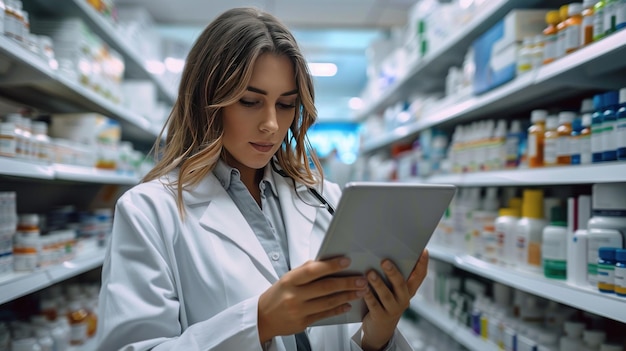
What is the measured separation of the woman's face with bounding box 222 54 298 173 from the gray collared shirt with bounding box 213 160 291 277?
0.06m

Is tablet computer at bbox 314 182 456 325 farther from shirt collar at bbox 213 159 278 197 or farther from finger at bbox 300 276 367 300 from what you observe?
shirt collar at bbox 213 159 278 197

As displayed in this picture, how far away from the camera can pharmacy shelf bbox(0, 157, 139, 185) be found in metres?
1.50

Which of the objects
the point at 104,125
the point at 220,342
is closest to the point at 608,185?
the point at 220,342

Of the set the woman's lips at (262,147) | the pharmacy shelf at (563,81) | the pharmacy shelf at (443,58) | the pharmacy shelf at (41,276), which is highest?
the pharmacy shelf at (443,58)

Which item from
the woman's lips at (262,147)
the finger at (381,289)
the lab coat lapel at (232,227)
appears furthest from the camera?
the woman's lips at (262,147)

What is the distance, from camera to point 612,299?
1.26 metres

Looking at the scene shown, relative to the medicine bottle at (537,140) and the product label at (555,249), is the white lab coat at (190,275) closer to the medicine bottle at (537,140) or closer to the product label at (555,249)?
the product label at (555,249)

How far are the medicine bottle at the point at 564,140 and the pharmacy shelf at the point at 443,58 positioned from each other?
1.94 ft

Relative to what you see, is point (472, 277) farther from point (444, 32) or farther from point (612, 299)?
point (612, 299)

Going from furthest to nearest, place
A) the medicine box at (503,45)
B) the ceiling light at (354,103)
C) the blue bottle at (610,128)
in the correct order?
1. the ceiling light at (354,103)
2. the medicine box at (503,45)
3. the blue bottle at (610,128)

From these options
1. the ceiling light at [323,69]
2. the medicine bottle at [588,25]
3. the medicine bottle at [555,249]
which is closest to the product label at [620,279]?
the medicine bottle at [555,249]

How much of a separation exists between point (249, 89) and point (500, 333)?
151 centimetres

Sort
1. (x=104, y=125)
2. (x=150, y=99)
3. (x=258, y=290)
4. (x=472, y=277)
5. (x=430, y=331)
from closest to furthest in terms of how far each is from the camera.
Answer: (x=258, y=290), (x=104, y=125), (x=472, y=277), (x=430, y=331), (x=150, y=99)

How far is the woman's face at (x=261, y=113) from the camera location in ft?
3.89
